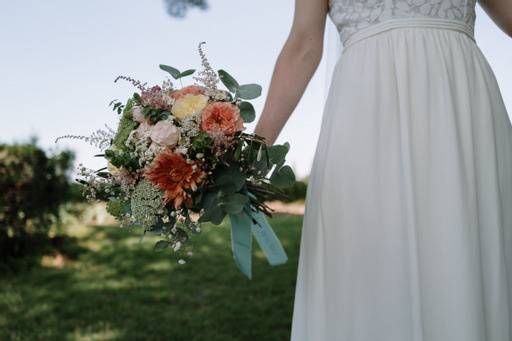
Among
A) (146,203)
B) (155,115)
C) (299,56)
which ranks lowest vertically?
(146,203)

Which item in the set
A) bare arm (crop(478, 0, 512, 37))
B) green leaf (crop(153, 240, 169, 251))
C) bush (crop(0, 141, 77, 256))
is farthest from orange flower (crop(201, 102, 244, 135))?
bush (crop(0, 141, 77, 256))

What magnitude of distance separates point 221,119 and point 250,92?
0.15 meters

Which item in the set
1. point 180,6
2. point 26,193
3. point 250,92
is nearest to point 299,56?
point 250,92

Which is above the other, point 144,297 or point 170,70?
point 170,70

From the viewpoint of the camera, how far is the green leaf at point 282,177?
1.49 meters

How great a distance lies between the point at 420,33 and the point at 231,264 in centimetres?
535

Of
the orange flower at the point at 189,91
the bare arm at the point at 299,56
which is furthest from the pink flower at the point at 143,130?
the bare arm at the point at 299,56

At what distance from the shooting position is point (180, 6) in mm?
5176

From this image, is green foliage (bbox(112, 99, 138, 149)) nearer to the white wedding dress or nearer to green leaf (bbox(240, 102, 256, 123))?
green leaf (bbox(240, 102, 256, 123))

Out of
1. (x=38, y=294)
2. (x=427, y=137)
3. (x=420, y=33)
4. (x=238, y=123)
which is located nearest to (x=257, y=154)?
(x=238, y=123)

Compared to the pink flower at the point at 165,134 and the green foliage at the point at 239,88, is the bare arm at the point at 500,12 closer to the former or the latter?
the green foliage at the point at 239,88

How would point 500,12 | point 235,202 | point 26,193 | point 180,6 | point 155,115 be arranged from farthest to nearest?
point 26,193
point 180,6
point 500,12
point 155,115
point 235,202

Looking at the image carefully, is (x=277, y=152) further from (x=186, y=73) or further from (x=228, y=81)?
(x=186, y=73)

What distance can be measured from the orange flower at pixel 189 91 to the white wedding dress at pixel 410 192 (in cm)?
37
